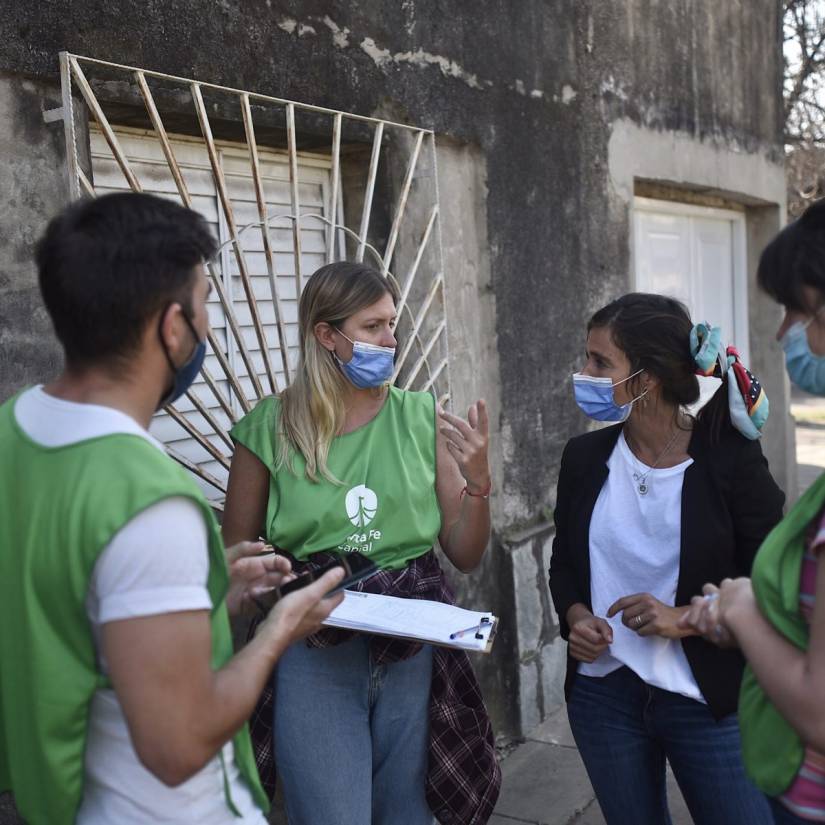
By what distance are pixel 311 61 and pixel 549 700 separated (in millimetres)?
2913

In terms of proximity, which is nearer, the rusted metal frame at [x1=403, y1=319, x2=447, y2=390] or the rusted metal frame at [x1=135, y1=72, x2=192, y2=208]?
the rusted metal frame at [x1=135, y1=72, x2=192, y2=208]

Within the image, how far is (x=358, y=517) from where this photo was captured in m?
2.38

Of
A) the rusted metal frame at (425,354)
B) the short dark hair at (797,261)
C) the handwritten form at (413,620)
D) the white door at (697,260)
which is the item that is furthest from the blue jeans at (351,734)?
the white door at (697,260)

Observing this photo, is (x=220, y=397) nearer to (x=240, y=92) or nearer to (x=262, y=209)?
(x=262, y=209)

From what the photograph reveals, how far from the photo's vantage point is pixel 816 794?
1587 millimetres

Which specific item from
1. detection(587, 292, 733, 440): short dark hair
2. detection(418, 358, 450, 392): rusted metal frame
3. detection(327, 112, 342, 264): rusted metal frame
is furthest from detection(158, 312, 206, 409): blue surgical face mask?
detection(418, 358, 450, 392): rusted metal frame

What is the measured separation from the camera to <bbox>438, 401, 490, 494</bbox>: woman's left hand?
93.7 inches

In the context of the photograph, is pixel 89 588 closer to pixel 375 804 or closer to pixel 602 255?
pixel 375 804

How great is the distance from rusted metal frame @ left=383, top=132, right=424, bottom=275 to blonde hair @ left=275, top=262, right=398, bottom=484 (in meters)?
1.07

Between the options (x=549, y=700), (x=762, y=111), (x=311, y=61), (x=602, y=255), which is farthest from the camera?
(x=762, y=111)

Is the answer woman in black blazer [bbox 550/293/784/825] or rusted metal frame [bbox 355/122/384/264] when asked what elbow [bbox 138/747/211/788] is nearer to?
woman in black blazer [bbox 550/293/784/825]

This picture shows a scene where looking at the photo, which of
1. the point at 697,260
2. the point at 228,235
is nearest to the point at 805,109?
the point at 697,260

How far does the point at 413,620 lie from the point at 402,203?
6.34 ft

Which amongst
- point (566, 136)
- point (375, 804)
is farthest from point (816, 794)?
point (566, 136)
